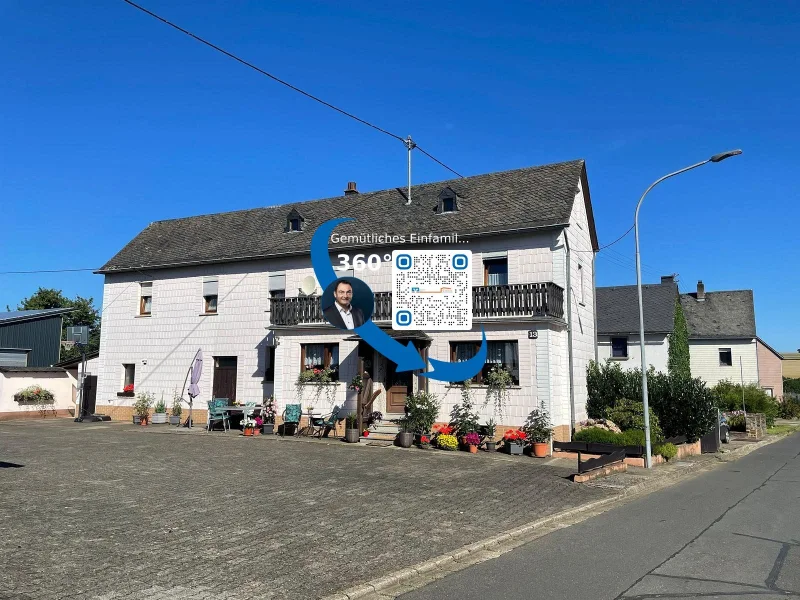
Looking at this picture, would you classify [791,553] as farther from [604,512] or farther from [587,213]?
[587,213]

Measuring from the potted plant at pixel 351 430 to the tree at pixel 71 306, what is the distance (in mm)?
42593

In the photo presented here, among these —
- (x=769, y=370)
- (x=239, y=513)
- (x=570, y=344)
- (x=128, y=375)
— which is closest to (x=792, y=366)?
(x=769, y=370)

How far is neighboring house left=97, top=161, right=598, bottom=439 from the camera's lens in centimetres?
1998

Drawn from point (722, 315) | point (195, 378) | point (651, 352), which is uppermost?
point (722, 315)

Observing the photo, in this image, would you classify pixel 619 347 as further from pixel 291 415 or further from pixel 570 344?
pixel 291 415

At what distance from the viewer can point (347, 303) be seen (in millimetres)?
22672

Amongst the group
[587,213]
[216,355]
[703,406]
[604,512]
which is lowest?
[604,512]

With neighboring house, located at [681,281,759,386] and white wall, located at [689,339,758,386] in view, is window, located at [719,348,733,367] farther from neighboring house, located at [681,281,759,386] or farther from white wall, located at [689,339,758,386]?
white wall, located at [689,339,758,386]

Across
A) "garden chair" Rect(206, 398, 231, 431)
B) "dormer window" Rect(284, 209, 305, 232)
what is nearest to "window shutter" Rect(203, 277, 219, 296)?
"dormer window" Rect(284, 209, 305, 232)

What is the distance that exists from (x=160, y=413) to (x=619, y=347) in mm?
24098

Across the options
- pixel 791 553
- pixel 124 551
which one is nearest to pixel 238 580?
pixel 124 551

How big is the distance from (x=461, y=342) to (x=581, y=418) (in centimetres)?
521

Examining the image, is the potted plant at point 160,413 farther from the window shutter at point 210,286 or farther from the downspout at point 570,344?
the downspout at point 570,344

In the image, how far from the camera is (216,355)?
84.5ft
